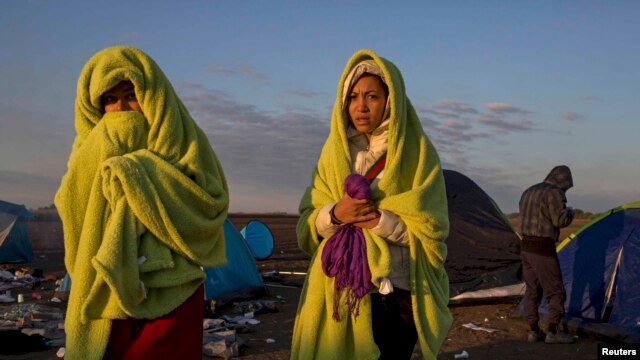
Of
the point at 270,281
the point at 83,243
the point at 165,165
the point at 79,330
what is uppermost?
the point at 165,165

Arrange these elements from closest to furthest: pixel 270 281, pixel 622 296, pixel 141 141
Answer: pixel 141 141
pixel 622 296
pixel 270 281

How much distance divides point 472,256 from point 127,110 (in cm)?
820

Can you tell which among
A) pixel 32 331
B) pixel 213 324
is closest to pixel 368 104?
pixel 213 324

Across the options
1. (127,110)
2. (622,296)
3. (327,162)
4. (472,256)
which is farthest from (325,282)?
(472,256)

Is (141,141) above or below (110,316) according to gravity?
above

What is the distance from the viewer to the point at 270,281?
13148 mm

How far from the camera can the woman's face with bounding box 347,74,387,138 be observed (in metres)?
3.31

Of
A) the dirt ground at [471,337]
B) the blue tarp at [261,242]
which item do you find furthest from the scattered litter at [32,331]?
the blue tarp at [261,242]

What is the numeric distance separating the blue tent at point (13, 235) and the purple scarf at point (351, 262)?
55.0 feet

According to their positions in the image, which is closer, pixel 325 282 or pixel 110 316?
pixel 110 316

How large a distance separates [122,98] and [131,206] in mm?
566

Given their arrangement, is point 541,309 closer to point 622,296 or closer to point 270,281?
point 622,296

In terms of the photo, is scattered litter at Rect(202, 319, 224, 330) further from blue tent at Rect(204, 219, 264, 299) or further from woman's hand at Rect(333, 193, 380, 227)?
woman's hand at Rect(333, 193, 380, 227)

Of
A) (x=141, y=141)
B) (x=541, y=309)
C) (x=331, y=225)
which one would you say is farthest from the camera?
(x=541, y=309)
